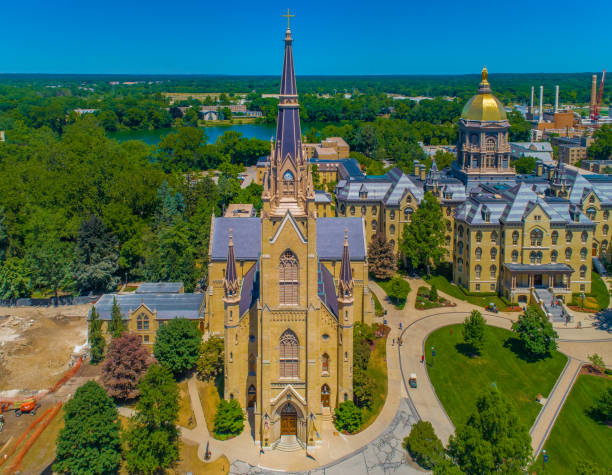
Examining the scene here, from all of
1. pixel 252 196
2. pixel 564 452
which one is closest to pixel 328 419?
pixel 564 452

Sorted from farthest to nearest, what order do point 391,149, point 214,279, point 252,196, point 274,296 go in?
point 391,149 → point 252,196 → point 214,279 → point 274,296

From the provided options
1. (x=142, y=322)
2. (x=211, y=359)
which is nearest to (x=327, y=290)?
(x=211, y=359)

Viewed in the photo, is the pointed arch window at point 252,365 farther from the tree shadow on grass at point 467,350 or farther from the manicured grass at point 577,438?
the tree shadow on grass at point 467,350

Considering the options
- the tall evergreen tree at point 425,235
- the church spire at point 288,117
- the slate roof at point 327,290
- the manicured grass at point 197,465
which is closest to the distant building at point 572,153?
the tall evergreen tree at point 425,235

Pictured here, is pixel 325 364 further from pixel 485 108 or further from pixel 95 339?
pixel 485 108

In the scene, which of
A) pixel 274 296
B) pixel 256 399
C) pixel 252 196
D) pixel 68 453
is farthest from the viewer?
pixel 252 196

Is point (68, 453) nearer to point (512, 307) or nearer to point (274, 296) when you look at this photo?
point (274, 296)
